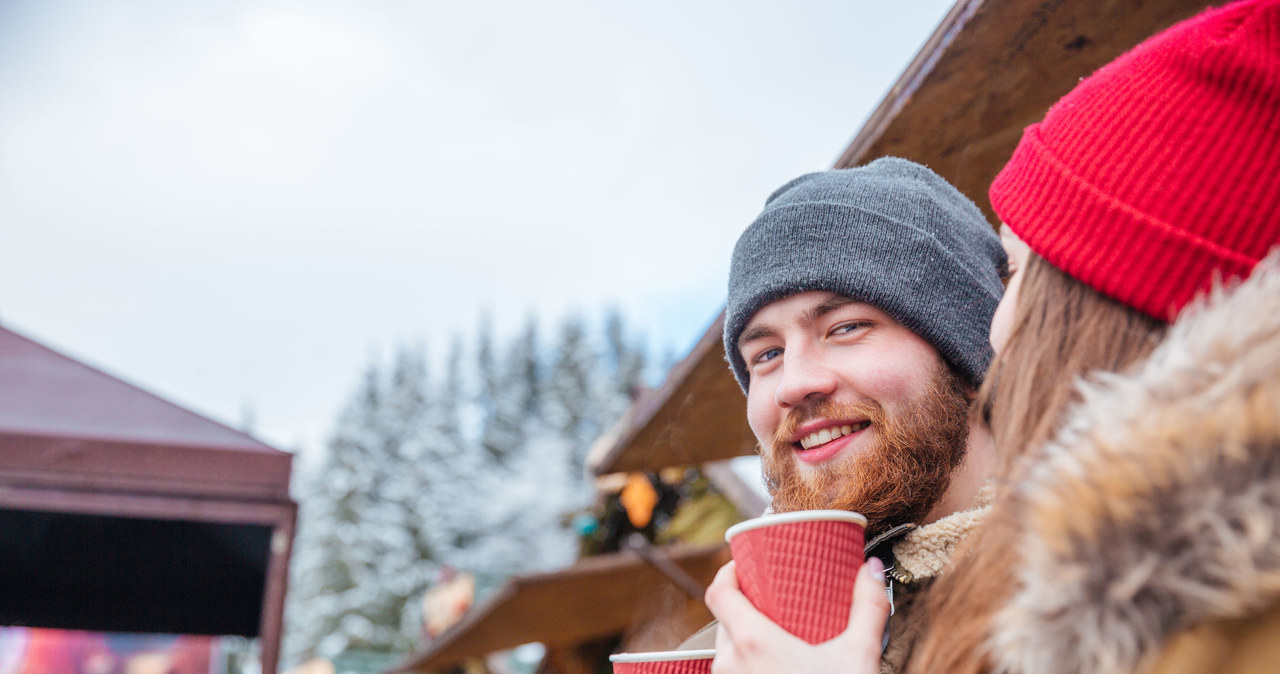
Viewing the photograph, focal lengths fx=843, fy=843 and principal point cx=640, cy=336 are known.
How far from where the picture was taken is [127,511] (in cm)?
328

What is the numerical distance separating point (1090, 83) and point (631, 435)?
2.81 meters

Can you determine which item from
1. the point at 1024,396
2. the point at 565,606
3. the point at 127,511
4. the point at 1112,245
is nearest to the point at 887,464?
the point at 1024,396

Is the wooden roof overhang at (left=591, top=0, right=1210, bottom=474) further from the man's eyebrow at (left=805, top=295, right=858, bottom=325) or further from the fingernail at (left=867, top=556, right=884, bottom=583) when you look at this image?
the fingernail at (left=867, top=556, right=884, bottom=583)

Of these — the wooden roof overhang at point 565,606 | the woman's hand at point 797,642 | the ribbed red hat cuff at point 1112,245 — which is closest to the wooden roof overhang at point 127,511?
the wooden roof overhang at point 565,606

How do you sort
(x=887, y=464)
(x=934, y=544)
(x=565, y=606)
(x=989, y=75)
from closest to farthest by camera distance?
(x=934, y=544) < (x=887, y=464) < (x=989, y=75) < (x=565, y=606)

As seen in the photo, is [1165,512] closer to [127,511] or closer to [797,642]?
[797,642]

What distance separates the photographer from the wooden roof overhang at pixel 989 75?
2.00m

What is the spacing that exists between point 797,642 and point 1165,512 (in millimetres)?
528

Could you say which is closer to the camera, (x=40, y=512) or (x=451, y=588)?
(x=40, y=512)

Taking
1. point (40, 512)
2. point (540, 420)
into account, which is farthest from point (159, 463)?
point (540, 420)

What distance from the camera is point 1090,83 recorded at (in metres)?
1.41

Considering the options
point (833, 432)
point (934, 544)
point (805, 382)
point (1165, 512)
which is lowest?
point (934, 544)

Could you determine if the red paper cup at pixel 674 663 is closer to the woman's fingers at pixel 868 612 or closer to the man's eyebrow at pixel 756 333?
the woman's fingers at pixel 868 612

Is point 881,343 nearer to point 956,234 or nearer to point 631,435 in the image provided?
point 956,234
